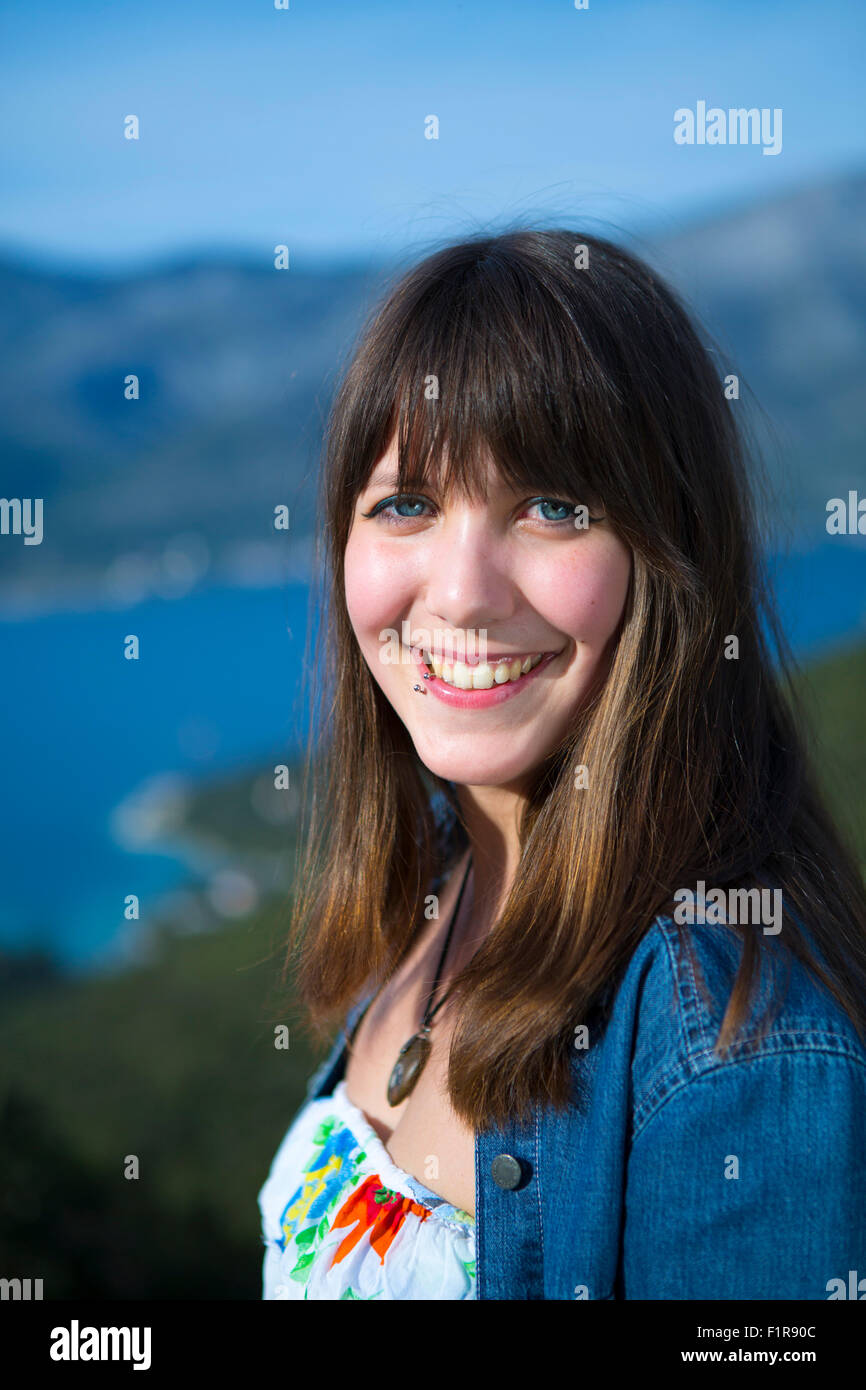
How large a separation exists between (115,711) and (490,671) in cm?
556

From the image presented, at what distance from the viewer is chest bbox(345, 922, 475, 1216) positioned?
1438 millimetres

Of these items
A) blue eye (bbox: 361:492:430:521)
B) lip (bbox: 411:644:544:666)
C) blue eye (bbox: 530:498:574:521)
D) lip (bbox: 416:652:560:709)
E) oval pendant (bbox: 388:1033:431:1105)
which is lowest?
oval pendant (bbox: 388:1033:431:1105)

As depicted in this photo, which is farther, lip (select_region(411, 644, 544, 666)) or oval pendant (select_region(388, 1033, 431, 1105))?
oval pendant (select_region(388, 1033, 431, 1105))

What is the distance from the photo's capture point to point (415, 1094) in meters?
1.60

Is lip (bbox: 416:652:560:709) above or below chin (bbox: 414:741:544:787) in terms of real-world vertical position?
above

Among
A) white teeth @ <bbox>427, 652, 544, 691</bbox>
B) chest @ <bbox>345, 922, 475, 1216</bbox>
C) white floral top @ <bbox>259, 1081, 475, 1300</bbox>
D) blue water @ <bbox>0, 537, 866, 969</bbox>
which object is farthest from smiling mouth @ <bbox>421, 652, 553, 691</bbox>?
blue water @ <bbox>0, 537, 866, 969</bbox>

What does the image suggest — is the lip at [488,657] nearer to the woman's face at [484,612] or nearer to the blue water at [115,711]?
the woman's face at [484,612]

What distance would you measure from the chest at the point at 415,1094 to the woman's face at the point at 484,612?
455mm

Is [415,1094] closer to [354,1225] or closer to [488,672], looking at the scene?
[354,1225]

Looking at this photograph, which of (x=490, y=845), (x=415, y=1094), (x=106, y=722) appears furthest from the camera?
→ (x=106, y=722)

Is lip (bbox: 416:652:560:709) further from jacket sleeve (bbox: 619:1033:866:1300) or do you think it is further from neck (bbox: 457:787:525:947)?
jacket sleeve (bbox: 619:1033:866:1300)

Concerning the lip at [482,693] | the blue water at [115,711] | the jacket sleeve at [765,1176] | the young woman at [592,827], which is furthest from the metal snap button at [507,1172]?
the blue water at [115,711]

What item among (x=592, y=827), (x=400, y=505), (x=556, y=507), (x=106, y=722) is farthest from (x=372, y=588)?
(x=106, y=722)
